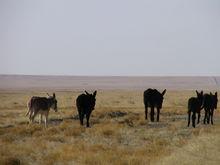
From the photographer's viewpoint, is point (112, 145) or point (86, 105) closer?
point (112, 145)

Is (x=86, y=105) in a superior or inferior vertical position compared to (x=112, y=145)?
superior

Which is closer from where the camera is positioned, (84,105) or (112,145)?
(112,145)

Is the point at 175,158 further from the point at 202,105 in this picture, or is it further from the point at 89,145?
the point at 202,105

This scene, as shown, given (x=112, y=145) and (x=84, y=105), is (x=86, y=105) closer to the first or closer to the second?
(x=84, y=105)

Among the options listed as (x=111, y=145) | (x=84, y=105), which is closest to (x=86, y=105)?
Result: (x=84, y=105)

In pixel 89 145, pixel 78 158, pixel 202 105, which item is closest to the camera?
pixel 78 158

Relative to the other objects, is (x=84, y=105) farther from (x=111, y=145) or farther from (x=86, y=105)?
(x=111, y=145)

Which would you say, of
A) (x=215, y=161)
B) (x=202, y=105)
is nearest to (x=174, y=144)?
(x=215, y=161)

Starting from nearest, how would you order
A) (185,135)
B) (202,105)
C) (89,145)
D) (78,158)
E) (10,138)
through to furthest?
(78,158)
(89,145)
(10,138)
(185,135)
(202,105)

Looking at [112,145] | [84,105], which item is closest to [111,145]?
[112,145]

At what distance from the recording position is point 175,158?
1452cm

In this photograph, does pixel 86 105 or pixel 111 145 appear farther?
pixel 86 105

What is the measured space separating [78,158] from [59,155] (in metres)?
0.83

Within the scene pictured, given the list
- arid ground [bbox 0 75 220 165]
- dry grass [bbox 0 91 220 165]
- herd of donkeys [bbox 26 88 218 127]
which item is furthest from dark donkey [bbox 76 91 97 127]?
arid ground [bbox 0 75 220 165]
